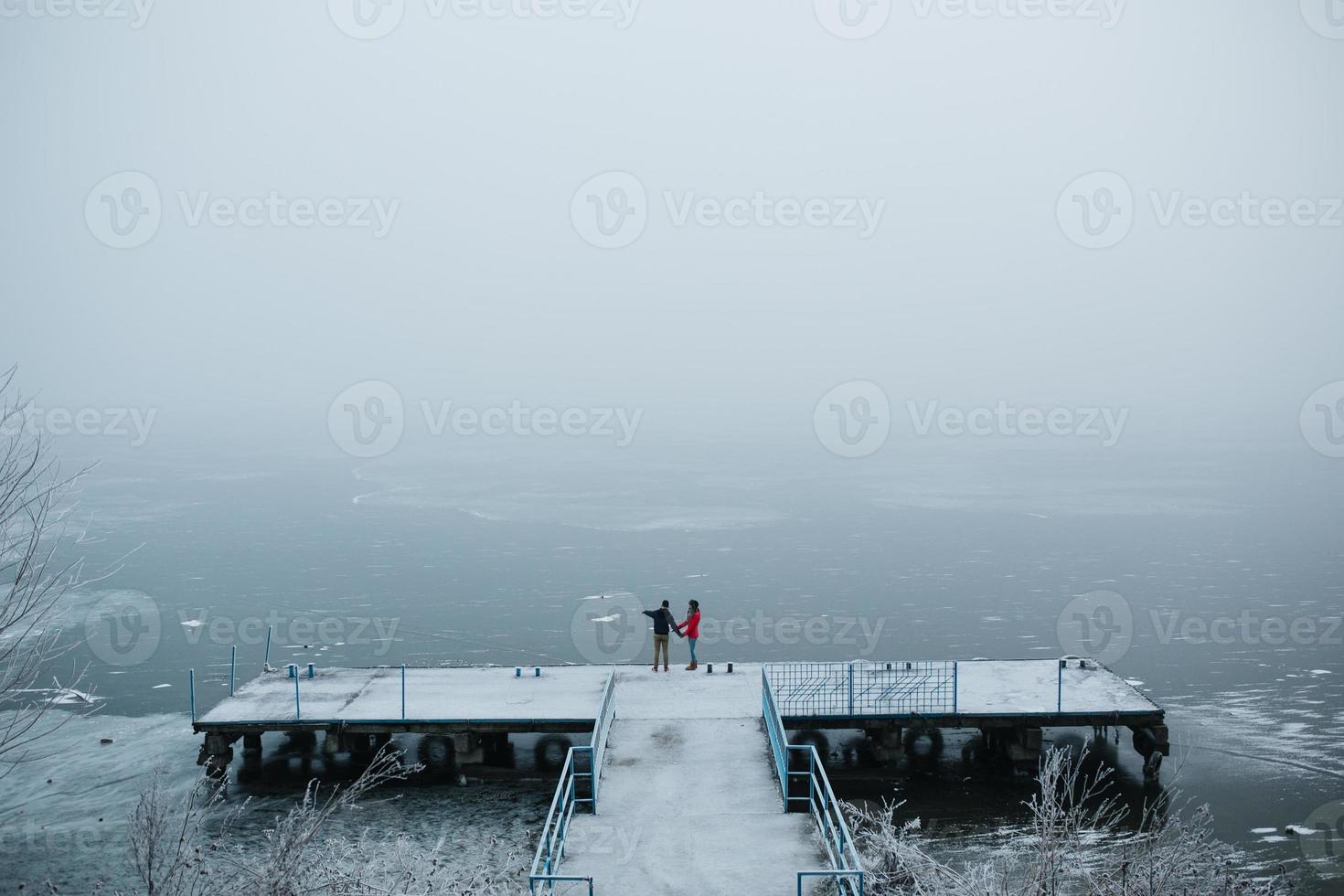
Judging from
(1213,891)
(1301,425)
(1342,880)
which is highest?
(1301,425)

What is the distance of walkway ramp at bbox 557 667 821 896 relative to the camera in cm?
1496

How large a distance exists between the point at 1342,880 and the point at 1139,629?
63.1ft

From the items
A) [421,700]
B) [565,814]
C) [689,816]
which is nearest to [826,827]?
[689,816]

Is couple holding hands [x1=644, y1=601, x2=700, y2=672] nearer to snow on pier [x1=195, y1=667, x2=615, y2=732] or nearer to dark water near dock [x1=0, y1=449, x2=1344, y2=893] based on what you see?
snow on pier [x1=195, y1=667, x2=615, y2=732]

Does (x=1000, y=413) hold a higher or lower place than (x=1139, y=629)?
higher

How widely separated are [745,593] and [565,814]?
28.6 m

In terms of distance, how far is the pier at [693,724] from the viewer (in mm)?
16031

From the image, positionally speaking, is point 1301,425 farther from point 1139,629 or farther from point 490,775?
point 490,775

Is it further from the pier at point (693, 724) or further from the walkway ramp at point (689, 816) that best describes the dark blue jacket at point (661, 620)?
the walkway ramp at point (689, 816)

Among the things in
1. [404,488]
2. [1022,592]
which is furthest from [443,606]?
[404,488]

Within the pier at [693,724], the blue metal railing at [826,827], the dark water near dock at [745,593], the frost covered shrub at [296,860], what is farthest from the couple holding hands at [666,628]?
the frost covered shrub at [296,860]

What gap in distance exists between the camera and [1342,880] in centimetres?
2095

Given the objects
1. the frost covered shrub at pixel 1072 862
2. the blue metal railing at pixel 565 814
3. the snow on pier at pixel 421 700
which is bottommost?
the frost covered shrub at pixel 1072 862

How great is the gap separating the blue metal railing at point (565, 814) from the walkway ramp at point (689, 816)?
8.0 inches
